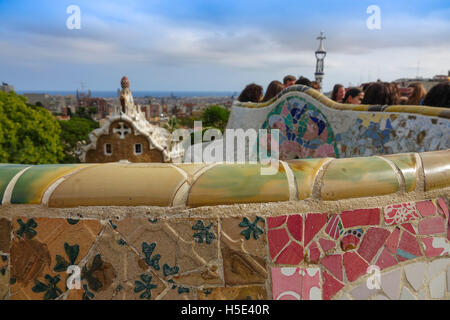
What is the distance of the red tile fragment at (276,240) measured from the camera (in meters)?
1.20

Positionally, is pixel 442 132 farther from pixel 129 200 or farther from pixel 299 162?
pixel 129 200

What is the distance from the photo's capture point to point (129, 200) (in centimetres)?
117

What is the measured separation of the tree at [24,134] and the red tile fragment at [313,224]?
1570 cm

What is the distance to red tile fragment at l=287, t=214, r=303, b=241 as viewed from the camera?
1.20 meters

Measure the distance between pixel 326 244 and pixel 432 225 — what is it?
0.48 metres

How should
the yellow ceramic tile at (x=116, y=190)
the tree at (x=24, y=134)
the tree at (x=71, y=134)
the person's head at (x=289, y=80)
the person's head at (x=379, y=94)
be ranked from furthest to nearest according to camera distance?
the tree at (x=71, y=134), the tree at (x=24, y=134), the person's head at (x=289, y=80), the person's head at (x=379, y=94), the yellow ceramic tile at (x=116, y=190)

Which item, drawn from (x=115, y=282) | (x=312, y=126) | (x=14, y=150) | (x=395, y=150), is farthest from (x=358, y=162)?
(x=14, y=150)

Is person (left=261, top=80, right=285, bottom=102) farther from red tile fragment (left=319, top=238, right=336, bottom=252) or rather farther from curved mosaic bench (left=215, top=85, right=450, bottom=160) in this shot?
red tile fragment (left=319, top=238, right=336, bottom=252)

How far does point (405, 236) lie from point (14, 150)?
1670cm

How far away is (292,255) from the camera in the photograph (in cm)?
122

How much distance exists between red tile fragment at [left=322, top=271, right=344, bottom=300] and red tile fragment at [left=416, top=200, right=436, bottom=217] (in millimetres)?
448

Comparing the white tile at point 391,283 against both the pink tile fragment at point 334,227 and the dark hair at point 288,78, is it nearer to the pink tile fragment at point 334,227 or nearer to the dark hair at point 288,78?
the pink tile fragment at point 334,227

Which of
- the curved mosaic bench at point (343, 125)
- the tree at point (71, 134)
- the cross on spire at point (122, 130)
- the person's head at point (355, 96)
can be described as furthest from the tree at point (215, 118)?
the person's head at point (355, 96)

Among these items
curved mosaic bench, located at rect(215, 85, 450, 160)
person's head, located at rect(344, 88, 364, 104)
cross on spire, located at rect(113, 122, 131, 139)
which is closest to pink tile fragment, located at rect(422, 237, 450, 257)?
curved mosaic bench, located at rect(215, 85, 450, 160)
